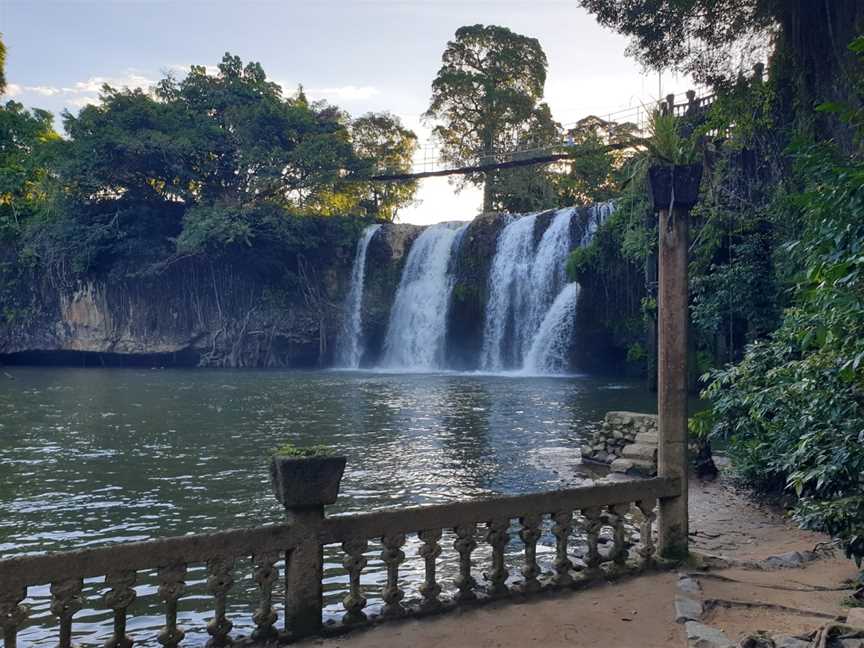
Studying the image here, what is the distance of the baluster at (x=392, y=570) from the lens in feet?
16.1

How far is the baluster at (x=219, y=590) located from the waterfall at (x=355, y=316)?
33223 mm

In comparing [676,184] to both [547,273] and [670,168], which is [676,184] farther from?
[547,273]

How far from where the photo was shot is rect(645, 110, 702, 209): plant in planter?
6.00 m

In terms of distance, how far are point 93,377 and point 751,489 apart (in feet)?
91.8

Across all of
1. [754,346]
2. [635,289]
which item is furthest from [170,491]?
[635,289]

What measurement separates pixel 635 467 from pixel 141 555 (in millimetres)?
8794

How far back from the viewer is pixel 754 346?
29.5 ft

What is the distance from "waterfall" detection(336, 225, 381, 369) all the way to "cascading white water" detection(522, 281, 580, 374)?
428 inches

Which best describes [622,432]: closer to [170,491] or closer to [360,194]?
[170,491]

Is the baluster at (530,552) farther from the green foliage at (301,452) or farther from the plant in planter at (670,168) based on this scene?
the plant in planter at (670,168)

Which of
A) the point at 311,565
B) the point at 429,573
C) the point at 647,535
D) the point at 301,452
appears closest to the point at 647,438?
the point at 647,535

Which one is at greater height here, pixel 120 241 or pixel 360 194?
pixel 360 194

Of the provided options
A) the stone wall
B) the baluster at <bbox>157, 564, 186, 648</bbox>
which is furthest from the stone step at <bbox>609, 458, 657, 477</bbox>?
the baluster at <bbox>157, 564, 186, 648</bbox>

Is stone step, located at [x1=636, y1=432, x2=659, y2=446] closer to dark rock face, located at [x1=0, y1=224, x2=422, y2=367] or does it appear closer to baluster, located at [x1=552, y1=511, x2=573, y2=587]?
baluster, located at [x1=552, y1=511, x2=573, y2=587]
